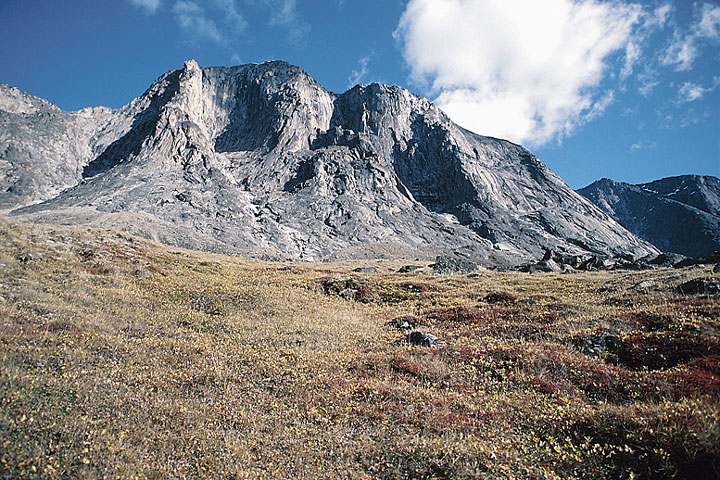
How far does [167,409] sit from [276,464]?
3224mm

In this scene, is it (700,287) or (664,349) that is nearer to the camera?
(664,349)

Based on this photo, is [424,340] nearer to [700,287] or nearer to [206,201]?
[700,287]

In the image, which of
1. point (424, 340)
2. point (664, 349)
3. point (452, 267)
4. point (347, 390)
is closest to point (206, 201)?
point (452, 267)

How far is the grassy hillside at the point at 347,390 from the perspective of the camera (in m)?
6.60

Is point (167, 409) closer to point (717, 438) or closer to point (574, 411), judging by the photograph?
point (574, 411)

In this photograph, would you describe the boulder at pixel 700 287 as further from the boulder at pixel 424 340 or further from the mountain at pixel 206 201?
the mountain at pixel 206 201

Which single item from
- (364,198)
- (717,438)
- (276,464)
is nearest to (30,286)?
(276,464)

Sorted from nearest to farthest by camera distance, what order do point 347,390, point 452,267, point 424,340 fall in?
point 347,390 → point 424,340 → point 452,267

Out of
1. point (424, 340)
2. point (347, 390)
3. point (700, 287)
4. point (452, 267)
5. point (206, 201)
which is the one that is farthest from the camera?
point (206, 201)

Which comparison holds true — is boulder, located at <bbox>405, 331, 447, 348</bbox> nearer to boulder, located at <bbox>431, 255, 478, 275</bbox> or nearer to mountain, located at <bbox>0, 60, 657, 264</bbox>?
boulder, located at <bbox>431, 255, 478, 275</bbox>

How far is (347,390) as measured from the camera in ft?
33.3

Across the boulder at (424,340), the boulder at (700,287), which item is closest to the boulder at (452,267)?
the boulder at (700,287)

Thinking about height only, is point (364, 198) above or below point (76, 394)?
above

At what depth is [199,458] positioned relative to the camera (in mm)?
7020
